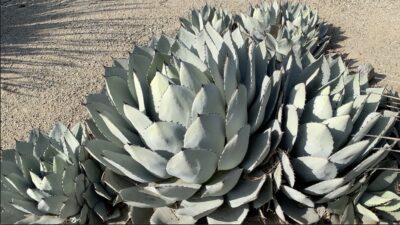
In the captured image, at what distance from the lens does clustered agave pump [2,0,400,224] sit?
7.41ft

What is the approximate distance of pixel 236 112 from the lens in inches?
89.7

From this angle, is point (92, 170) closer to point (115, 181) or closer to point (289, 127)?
point (115, 181)

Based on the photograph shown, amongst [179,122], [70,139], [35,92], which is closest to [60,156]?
[70,139]

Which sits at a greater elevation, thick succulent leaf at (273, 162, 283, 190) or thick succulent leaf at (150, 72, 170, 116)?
thick succulent leaf at (150, 72, 170, 116)

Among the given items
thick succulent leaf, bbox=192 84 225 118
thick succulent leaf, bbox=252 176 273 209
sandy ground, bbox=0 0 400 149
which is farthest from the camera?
sandy ground, bbox=0 0 400 149

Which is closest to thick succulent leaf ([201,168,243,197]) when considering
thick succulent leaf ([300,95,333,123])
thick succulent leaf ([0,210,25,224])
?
thick succulent leaf ([300,95,333,123])

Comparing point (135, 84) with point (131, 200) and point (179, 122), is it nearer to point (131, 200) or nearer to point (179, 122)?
point (179, 122)

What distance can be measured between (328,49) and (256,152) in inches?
89.8

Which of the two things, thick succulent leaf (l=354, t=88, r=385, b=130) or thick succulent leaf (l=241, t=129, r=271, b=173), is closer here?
thick succulent leaf (l=241, t=129, r=271, b=173)

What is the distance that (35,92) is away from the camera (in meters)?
3.74

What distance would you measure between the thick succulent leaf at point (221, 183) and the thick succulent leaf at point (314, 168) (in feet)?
1.14

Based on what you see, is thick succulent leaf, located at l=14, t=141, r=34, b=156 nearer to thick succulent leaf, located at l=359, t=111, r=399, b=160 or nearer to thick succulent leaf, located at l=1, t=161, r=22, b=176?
thick succulent leaf, located at l=1, t=161, r=22, b=176

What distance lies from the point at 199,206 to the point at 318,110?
85 centimetres

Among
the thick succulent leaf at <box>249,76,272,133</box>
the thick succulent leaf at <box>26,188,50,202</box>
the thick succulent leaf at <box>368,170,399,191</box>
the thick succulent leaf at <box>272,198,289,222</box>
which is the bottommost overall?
the thick succulent leaf at <box>368,170,399,191</box>
